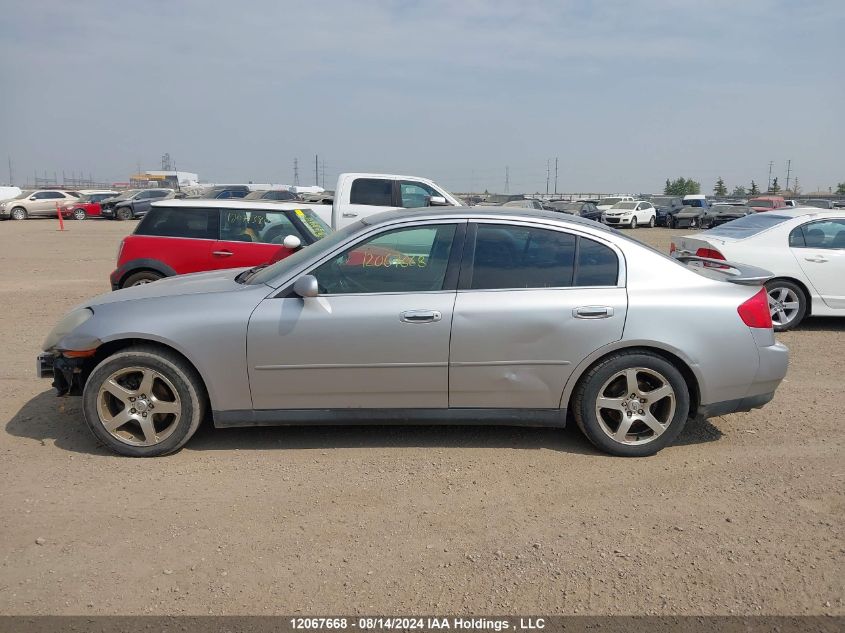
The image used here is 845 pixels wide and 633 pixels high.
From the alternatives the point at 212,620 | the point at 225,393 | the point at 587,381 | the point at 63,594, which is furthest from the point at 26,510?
the point at 587,381

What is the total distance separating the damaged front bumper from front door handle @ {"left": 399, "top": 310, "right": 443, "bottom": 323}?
6.82ft

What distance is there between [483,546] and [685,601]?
3.08 feet

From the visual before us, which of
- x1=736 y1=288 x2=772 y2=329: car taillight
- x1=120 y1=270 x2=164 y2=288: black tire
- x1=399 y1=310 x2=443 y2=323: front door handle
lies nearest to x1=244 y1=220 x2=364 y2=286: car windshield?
x1=399 y1=310 x2=443 y2=323: front door handle

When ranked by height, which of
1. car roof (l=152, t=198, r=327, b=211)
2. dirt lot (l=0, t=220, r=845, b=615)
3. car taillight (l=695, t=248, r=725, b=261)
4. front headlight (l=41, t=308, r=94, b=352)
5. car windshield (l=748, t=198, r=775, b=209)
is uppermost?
car windshield (l=748, t=198, r=775, b=209)

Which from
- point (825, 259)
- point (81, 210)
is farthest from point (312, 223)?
point (81, 210)

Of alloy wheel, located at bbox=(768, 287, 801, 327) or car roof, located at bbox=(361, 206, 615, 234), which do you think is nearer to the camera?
car roof, located at bbox=(361, 206, 615, 234)

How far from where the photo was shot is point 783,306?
8320mm

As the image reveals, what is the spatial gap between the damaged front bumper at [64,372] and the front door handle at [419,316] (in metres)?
2.08

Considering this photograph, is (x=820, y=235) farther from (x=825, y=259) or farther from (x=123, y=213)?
(x=123, y=213)

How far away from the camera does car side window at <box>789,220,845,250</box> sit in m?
8.31

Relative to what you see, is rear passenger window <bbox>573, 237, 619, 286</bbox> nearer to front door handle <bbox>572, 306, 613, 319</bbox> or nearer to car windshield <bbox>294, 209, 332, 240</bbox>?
front door handle <bbox>572, 306, 613, 319</bbox>

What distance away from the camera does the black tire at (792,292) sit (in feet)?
27.1

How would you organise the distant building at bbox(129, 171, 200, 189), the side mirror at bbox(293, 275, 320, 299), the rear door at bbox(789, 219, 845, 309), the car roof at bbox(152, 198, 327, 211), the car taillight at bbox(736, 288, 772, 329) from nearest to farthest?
the side mirror at bbox(293, 275, 320, 299) → the car taillight at bbox(736, 288, 772, 329) → the rear door at bbox(789, 219, 845, 309) → the car roof at bbox(152, 198, 327, 211) → the distant building at bbox(129, 171, 200, 189)

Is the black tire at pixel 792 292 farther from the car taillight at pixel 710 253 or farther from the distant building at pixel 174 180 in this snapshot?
the distant building at pixel 174 180
